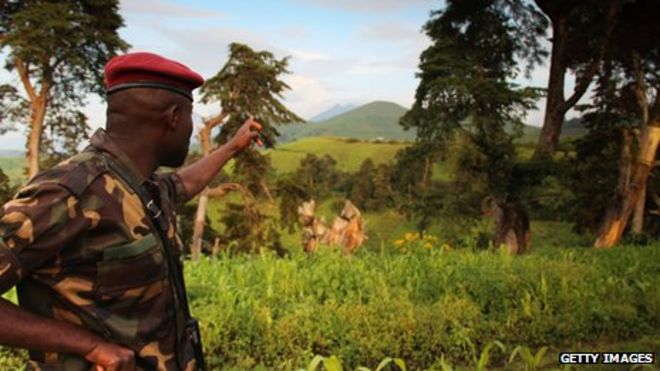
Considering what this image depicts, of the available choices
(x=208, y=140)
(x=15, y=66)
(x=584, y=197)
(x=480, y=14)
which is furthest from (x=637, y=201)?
(x=15, y=66)

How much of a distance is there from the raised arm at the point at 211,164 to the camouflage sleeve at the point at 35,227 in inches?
41.2

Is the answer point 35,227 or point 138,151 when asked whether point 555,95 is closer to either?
point 138,151

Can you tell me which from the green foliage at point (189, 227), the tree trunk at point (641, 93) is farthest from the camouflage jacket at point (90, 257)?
the green foliage at point (189, 227)

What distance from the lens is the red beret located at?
6.07 feet

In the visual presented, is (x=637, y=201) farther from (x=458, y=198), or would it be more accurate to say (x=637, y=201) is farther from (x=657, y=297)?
(x=657, y=297)

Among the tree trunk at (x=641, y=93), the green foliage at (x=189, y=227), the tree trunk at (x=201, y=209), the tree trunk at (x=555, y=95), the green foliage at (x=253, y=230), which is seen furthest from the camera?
the green foliage at (x=189, y=227)

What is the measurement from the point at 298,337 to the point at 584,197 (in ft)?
55.3

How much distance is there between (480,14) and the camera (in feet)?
55.2

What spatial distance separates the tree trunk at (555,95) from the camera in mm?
16000

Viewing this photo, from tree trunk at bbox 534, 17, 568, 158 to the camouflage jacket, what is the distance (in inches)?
613

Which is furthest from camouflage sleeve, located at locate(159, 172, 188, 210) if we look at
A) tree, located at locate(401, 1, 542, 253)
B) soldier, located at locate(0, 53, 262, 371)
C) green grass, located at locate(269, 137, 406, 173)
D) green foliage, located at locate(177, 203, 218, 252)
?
green grass, located at locate(269, 137, 406, 173)

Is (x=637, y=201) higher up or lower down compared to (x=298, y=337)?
higher up

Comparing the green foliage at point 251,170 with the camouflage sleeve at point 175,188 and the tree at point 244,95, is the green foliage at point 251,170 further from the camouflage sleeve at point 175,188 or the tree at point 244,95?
the camouflage sleeve at point 175,188

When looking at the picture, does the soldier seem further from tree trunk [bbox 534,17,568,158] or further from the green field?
tree trunk [bbox 534,17,568,158]
